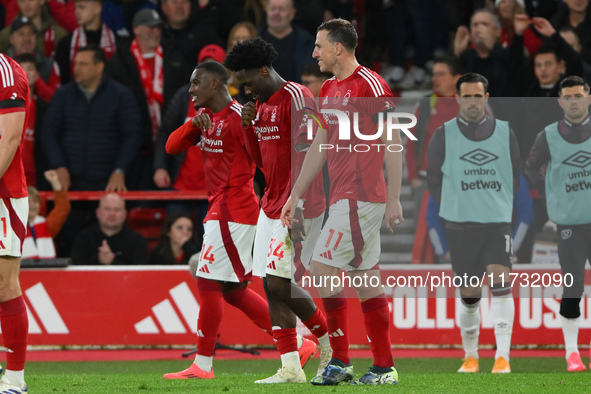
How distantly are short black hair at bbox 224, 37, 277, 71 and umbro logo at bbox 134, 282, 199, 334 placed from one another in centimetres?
377

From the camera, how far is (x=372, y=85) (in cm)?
600

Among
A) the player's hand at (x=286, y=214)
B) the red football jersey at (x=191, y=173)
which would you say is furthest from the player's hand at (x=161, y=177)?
the player's hand at (x=286, y=214)

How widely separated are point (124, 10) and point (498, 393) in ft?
27.8

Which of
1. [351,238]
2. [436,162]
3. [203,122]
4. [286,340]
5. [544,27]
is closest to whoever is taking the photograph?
[351,238]

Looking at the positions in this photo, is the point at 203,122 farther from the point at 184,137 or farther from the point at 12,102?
the point at 12,102

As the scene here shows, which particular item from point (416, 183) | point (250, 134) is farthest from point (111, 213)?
point (250, 134)

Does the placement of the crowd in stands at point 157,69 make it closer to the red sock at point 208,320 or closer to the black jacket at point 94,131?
the black jacket at point 94,131

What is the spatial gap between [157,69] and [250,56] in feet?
17.2

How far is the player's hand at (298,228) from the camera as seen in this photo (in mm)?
6242

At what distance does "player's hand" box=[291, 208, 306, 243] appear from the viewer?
6242 mm

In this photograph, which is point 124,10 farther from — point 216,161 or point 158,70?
point 216,161

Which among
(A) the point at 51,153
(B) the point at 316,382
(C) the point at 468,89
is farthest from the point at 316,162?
(A) the point at 51,153

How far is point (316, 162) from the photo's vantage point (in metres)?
6.03

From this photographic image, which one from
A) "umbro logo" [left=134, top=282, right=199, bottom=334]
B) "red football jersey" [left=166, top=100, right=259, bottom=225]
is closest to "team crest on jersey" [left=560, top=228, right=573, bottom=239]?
"red football jersey" [left=166, top=100, right=259, bottom=225]
